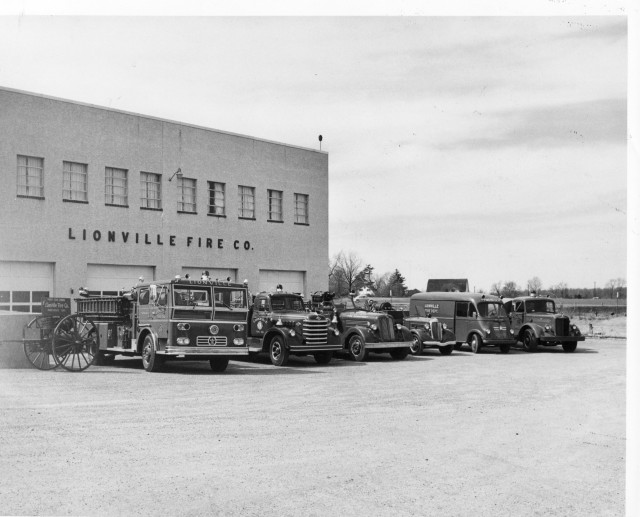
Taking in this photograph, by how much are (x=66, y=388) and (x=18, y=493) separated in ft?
23.7

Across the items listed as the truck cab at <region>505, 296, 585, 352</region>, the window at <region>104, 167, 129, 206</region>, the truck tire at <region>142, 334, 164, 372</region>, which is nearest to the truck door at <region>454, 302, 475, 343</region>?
the truck cab at <region>505, 296, 585, 352</region>

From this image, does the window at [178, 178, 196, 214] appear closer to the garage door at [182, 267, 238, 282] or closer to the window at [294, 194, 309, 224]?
the garage door at [182, 267, 238, 282]

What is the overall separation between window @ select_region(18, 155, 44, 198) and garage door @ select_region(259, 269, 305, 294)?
398 inches

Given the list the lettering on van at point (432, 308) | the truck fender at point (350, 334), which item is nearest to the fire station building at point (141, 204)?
the lettering on van at point (432, 308)

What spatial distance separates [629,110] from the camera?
6727 millimetres

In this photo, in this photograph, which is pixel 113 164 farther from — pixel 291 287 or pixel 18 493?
pixel 18 493

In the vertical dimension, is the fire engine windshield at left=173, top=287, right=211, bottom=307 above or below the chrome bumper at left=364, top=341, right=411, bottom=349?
above

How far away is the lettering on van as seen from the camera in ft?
90.4

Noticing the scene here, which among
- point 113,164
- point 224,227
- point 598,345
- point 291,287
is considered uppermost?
point 113,164

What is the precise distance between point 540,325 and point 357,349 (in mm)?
8905

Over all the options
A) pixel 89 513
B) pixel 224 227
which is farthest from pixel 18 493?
pixel 224 227

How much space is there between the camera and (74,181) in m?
25.5

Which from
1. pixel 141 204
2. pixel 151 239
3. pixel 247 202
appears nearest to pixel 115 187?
pixel 141 204

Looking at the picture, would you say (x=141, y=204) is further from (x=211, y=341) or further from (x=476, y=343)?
(x=476, y=343)
